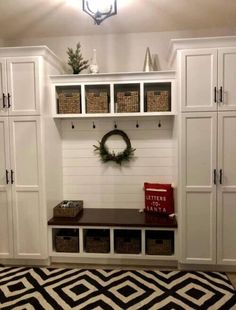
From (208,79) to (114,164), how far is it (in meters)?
1.45

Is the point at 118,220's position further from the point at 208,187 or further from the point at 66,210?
the point at 208,187

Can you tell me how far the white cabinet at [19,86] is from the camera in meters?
2.74

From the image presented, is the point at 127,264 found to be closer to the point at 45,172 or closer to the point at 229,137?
the point at 45,172

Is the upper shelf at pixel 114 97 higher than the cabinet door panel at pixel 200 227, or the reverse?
the upper shelf at pixel 114 97

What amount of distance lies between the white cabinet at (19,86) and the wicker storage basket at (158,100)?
1.18 meters

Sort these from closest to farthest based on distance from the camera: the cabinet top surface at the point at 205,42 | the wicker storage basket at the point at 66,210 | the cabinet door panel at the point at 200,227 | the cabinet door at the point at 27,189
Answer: the cabinet top surface at the point at 205,42
the cabinet door panel at the point at 200,227
the cabinet door at the point at 27,189
the wicker storage basket at the point at 66,210

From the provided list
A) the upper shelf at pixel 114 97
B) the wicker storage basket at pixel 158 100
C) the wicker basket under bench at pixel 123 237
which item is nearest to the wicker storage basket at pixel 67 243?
the wicker basket under bench at pixel 123 237

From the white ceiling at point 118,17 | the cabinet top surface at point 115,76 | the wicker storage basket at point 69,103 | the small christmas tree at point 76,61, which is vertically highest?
the white ceiling at point 118,17

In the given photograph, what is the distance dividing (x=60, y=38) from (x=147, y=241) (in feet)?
8.61

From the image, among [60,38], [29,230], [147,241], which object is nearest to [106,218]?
[147,241]

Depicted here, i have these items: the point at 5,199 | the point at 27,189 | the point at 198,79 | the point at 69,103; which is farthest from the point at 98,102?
the point at 5,199

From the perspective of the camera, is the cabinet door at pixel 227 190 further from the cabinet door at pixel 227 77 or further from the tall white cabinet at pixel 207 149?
the cabinet door at pixel 227 77

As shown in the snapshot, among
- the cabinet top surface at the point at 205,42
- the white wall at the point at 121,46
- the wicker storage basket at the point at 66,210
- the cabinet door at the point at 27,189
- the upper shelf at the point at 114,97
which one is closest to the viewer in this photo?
the cabinet top surface at the point at 205,42

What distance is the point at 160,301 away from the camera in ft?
7.52
